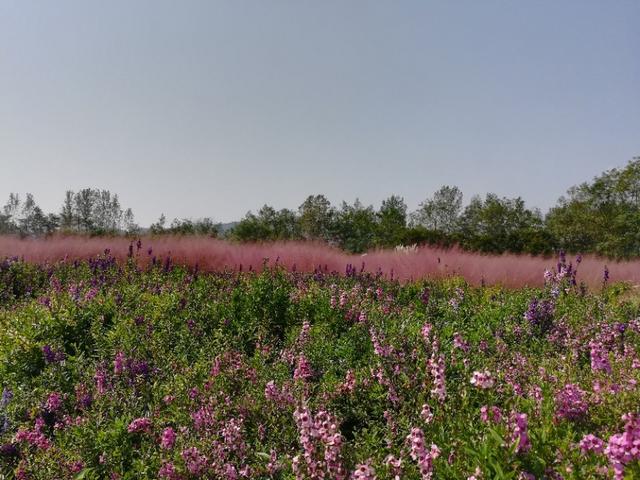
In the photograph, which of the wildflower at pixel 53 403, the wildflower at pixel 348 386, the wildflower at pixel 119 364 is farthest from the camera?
the wildflower at pixel 119 364

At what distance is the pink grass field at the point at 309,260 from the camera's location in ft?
33.3

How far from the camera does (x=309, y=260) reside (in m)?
11.7

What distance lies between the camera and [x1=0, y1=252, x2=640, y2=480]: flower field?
2.12 metres

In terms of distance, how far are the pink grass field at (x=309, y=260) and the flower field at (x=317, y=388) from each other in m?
3.51

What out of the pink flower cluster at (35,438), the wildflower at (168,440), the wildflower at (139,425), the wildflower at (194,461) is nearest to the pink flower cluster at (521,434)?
the wildflower at (194,461)

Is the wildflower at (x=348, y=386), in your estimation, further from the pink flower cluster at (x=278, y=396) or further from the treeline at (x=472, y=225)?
the treeline at (x=472, y=225)

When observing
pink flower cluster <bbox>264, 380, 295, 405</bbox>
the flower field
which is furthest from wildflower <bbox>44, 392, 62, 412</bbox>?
pink flower cluster <bbox>264, 380, 295, 405</bbox>

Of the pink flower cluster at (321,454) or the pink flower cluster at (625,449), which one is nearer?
the pink flower cluster at (625,449)

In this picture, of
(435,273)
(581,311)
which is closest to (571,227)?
(435,273)

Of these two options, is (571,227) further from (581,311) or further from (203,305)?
(203,305)

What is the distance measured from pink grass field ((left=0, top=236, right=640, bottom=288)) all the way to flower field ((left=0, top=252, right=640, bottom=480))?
351 centimetres

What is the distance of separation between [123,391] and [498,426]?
2.69m

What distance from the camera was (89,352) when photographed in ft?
16.3

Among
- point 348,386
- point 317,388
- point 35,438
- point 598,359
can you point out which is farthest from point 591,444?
point 35,438
